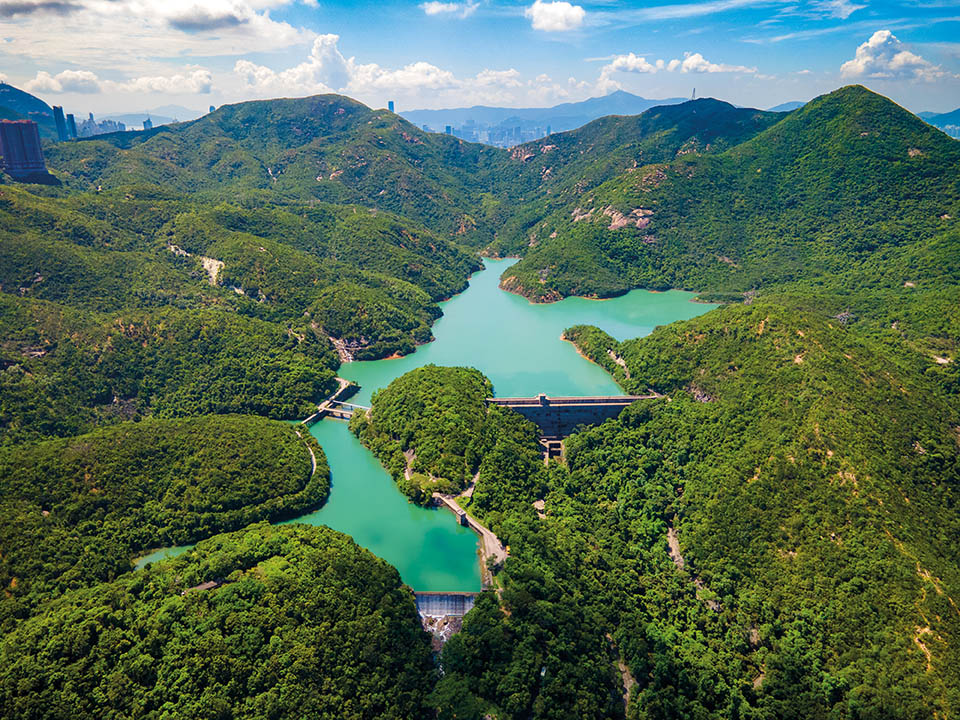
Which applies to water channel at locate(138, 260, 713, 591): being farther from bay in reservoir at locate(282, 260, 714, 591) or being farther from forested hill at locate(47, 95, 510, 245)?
forested hill at locate(47, 95, 510, 245)

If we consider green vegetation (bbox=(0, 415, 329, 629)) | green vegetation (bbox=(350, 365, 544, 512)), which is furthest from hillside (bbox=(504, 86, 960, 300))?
green vegetation (bbox=(0, 415, 329, 629))

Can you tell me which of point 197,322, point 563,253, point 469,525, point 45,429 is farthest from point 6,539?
point 563,253

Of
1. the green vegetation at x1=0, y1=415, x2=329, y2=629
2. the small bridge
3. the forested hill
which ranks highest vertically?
the forested hill

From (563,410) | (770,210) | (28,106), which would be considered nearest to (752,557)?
(563,410)

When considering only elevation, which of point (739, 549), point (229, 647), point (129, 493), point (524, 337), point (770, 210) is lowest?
point (129, 493)

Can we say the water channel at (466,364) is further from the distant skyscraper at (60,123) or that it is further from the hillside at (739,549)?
the distant skyscraper at (60,123)

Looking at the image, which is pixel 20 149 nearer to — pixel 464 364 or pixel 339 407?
pixel 339 407

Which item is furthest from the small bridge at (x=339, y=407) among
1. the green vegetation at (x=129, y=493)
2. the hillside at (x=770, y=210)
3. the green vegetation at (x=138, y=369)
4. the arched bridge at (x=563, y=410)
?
the hillside at (x=770, y=210)
